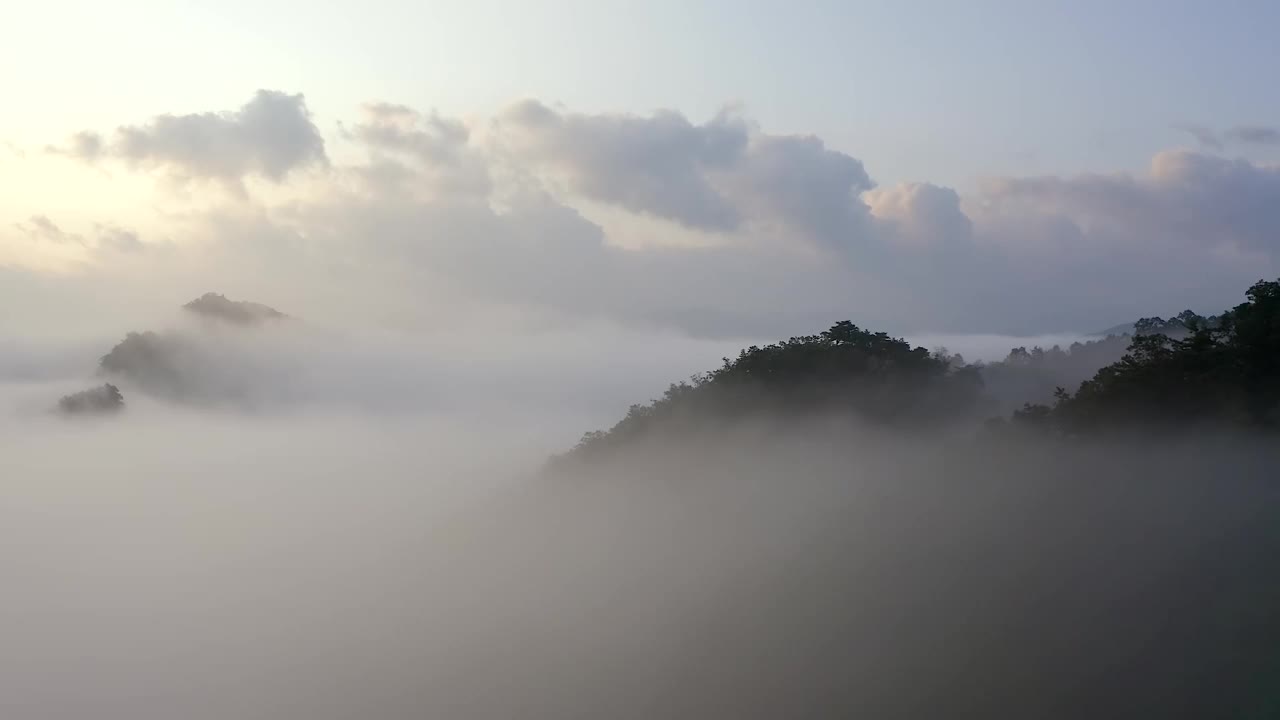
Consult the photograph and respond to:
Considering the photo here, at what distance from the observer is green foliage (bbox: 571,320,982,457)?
54500 mm

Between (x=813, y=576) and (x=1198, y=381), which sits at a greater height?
(x=1198, y=381)

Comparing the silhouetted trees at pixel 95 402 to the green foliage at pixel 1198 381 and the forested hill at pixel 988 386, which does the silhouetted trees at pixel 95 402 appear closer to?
the forested hill at pixel 988 386

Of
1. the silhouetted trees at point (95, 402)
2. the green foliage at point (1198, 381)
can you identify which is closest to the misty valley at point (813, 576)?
the green foliage at point (1198, 381)

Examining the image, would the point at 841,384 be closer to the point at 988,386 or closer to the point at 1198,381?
the point at 988,386

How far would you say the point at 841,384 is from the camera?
2195 inches

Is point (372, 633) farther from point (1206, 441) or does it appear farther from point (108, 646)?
point (1206, 441)

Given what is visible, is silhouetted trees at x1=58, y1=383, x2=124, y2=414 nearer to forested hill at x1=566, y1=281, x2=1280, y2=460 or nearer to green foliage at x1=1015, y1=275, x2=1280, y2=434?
forested hill at x1=566, y1=281, x2=1280, y2=460

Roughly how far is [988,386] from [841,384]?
47.5ft

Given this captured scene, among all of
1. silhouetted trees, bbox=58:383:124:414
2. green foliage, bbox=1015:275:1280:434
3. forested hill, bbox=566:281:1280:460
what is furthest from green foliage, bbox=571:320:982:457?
silhouetted trees, bbox=58:383:124:414

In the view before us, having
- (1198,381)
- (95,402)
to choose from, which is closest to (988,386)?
(1198,381)

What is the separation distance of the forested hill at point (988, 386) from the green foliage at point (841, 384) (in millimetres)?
77

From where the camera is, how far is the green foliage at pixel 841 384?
5450 centimetres

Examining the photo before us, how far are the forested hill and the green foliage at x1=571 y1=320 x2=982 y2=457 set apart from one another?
0.25 feet

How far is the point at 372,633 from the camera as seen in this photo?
44000mm
